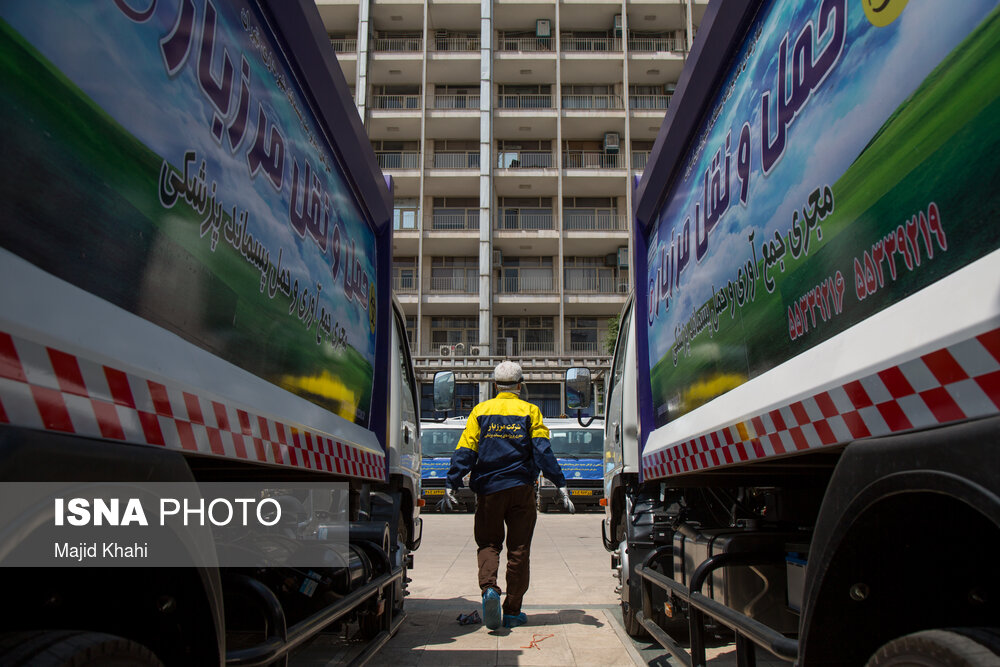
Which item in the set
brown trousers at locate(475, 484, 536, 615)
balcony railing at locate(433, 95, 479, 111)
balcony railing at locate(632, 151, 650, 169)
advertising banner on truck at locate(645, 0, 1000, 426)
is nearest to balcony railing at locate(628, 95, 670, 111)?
balcony railing at locate(632, 151, 650, 169)

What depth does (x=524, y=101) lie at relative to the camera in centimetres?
3603

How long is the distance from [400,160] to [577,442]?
20.3 meters

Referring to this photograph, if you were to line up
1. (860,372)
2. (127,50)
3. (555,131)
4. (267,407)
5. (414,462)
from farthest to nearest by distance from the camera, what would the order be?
(555,131) < (414,462) < (267,407) < (860,372) < (127,50)

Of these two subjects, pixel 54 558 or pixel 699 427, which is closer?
pixel 54 558

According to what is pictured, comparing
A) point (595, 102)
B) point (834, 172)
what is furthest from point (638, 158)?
point (834, 172)

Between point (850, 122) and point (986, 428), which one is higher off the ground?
point (850, 122)

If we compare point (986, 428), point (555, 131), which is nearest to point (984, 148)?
point (986, 428)

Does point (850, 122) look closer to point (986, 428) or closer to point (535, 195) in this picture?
point (986, 428)

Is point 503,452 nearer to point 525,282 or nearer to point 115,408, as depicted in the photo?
point 115,408

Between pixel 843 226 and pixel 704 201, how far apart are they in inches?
53.7

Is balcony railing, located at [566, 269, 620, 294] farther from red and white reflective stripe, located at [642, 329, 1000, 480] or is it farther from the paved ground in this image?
red and white reflective stripe, located at [642, 329, 1000, 480]

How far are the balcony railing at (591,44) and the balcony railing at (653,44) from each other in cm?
78

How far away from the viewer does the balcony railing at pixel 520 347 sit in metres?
34.2

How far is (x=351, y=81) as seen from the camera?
36094mm
